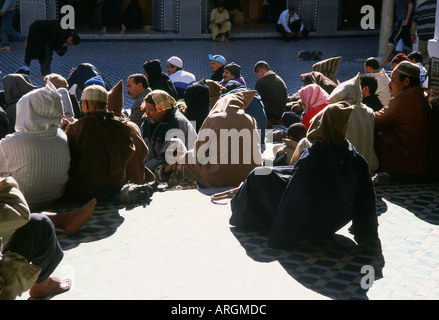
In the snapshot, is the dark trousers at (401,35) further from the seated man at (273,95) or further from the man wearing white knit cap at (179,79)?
the man wearing white knit cap at (179,79)

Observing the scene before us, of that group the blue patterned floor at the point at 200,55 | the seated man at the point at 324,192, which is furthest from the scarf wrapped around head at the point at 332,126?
the blue patterned floor at the point at 200,55

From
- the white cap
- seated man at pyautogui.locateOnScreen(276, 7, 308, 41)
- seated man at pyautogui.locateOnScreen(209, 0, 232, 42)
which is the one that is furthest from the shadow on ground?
seated man at pyautogui.locateOnScreen(276, 7, 308, 41)

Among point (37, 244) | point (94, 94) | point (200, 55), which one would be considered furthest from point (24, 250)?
point (200, 55)

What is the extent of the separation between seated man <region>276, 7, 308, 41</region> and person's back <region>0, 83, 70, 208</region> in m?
9.93

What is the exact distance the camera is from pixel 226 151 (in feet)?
13.7

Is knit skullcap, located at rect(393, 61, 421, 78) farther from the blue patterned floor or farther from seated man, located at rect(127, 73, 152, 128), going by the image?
the blue patterned floor

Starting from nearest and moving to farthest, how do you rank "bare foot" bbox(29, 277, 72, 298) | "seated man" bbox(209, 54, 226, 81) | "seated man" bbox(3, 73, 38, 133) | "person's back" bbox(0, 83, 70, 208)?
"bare foot" bbox(29, 277, 72, 298) < "person's back" bbox(0, 83, 70, 208) < "seated man" bbox(3, 73, 38, 133) < "seated man" bbox(209, 54, 226, 81)

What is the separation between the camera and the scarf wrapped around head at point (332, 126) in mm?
3025

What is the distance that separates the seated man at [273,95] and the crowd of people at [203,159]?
2.54ft

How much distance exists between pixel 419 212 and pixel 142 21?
11119 mm

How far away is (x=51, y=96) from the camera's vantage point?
3.52 meters

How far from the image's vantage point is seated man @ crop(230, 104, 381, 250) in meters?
3.06

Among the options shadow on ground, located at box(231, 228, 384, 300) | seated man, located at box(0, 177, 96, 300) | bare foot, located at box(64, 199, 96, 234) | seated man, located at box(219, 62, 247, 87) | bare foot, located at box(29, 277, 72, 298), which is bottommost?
shadow on ground, located at box(231, 228, 384, 300)
